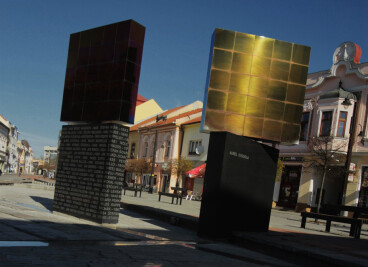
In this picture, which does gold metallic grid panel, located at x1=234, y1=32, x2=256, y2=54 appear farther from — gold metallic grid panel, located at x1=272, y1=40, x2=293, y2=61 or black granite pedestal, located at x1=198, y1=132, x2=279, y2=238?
black granite pedestal, located at x1=198, y1=132, x2=279, y2=238

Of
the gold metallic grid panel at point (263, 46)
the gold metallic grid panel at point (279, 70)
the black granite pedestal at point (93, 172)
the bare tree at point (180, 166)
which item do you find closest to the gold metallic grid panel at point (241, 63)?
the gold metallic grid panel at point (263, 46)

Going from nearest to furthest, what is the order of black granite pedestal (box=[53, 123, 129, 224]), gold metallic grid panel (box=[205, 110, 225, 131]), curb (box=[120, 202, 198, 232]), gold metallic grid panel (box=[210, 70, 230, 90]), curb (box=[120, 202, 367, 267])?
curb (box=[120, 202, 367, 267]) → gold metallic grid panel (box=[205, 110, 225, 131]) → gold metallic grid panel (box=[210, 70, 230, 90]) → black granite pedestal (box=[53, 123, 129, 224]) → curb (box=[120, 202, 198, 232])

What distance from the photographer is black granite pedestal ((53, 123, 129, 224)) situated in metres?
11.4

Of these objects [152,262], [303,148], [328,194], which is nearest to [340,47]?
[303,148]

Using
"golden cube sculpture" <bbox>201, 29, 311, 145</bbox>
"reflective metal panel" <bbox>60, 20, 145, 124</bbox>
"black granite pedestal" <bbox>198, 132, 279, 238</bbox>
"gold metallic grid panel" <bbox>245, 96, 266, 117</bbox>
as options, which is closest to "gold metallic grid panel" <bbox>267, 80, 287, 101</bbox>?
"golden cube sculpture" <bbox>201, 29, 311, 145</bbox>

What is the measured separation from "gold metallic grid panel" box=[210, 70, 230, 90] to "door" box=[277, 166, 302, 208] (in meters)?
22.4

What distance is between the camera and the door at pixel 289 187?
107 ft

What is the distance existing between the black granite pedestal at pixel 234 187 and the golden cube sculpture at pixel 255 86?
1.62 feet

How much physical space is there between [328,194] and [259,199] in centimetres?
2139

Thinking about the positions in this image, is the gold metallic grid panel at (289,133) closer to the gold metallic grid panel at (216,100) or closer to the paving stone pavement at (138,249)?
the gold metallic grid panel at (216,100)

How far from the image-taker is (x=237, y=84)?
1151 cm

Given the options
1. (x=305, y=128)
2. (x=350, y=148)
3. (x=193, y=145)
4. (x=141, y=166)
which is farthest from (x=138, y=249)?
(x=141, y=166)

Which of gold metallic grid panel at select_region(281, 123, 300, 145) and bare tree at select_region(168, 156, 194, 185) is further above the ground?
gold metallic grid panel at select_region(281, 123, 300, 145)

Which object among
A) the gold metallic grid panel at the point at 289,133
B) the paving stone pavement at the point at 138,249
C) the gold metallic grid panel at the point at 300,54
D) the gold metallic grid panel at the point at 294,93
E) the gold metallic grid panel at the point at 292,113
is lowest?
the paving stone pavement at the point at 138,249
